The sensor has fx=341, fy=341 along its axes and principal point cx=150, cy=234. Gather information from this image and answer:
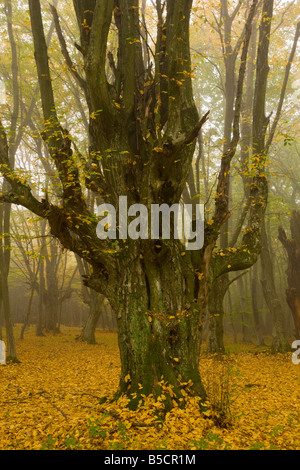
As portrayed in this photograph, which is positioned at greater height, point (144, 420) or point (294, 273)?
point (294, 273)

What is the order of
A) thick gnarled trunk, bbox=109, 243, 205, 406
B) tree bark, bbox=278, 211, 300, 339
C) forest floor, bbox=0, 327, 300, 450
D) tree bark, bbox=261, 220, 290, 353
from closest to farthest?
1. forest floor, bbox=0, 327, 300, 450
2. thick gnarled trunk, bbox=109, 243, 205, 406
3. tree bark, bbox=261, 220, 290, 353
4. tree bark, bbox=278, 211, 300, 339

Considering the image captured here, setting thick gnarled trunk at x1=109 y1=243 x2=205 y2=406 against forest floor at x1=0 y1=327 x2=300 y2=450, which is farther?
thick gnarled trunk at x1=109 y1=243 x2=205 y2=406

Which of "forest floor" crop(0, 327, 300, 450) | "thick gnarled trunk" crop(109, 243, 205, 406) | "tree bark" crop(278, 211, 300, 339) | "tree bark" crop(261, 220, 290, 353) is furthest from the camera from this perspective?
"tree bark" crop(278, 211, 300, 339)

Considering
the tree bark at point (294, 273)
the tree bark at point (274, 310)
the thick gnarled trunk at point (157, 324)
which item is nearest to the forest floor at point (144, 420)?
the thick gnarled trunk at point (157, 324)

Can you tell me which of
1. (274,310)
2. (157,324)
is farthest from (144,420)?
(274,310)

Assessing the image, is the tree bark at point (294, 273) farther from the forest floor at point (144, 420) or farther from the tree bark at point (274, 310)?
the forest floor at point (144, 420)

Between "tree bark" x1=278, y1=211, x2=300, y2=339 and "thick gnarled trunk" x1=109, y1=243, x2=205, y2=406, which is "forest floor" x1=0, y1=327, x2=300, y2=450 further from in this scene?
"tree bark" x1=278, y1=211, x2=300, y2=339

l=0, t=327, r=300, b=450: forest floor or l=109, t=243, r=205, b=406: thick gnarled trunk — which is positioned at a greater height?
l=109, t=243, r=205, b=406: thick gnarled trunk

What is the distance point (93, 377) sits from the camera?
8.13m

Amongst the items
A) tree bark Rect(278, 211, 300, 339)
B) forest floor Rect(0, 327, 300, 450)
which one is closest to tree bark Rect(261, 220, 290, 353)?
tree bark Rect(278, 211, 300, 339)

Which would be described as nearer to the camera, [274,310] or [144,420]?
[144,420]

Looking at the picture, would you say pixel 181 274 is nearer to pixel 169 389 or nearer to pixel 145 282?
pixel 145 282

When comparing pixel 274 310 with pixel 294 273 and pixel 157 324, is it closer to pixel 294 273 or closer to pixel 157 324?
pixel 294 273
